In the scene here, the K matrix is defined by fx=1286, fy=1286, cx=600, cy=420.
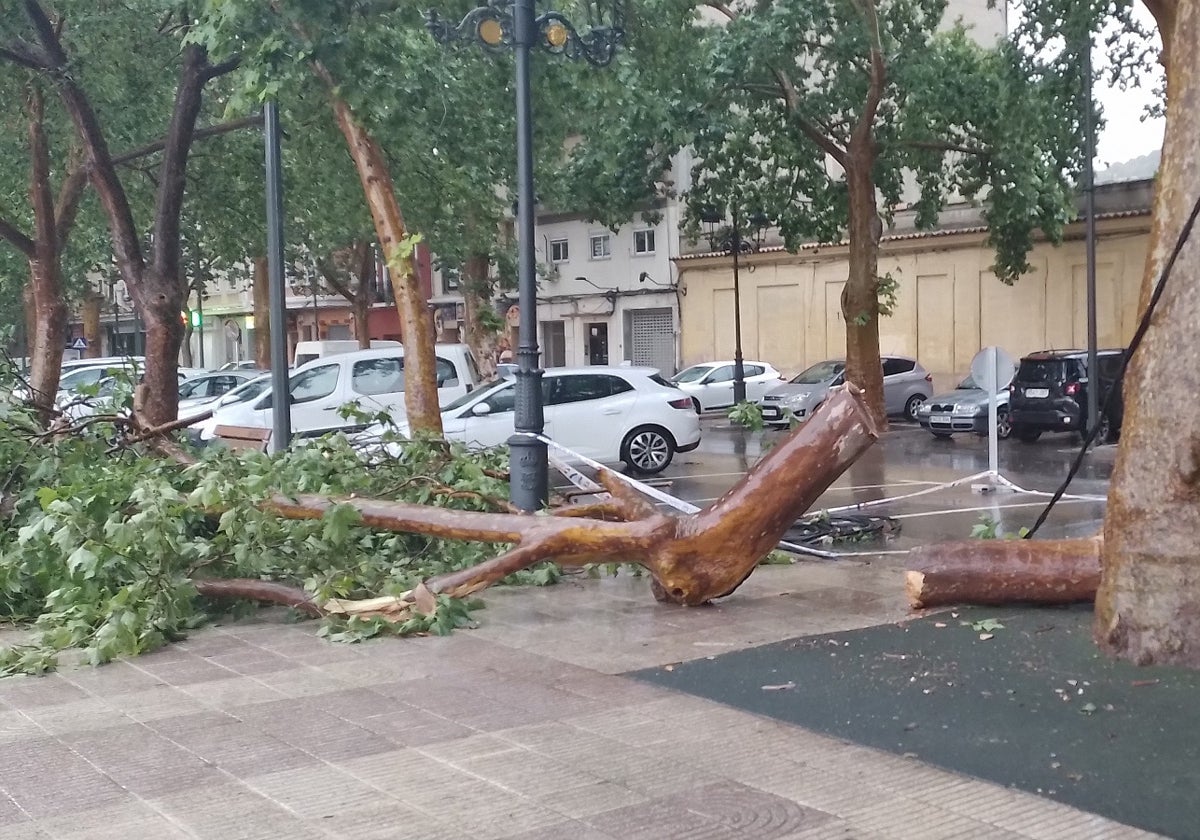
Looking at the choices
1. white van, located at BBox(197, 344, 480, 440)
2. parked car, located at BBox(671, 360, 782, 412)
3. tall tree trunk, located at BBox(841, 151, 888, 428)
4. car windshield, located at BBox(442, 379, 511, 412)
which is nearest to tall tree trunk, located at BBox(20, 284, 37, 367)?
white van, located at BBox(197, 344, 480, 440)

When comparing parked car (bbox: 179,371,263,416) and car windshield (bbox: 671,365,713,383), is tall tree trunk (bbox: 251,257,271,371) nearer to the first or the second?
parked car (bbox: 179,371,263,416)

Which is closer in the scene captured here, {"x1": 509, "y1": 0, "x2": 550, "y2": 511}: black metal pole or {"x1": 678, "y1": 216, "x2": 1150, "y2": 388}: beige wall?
{"x1": 509, "y1": 0, "x2": 550, "y2": 511}: black metal pole

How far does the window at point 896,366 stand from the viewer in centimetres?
2978

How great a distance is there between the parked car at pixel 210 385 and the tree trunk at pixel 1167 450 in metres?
21.8

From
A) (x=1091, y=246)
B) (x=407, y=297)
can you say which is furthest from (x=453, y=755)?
(x=1091, y=246)

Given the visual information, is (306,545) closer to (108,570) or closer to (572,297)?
(108,570)

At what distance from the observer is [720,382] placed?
32125 mm

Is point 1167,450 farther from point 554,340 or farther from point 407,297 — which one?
point 554,340

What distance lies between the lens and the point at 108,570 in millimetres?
7754

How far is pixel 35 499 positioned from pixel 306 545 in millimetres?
2234

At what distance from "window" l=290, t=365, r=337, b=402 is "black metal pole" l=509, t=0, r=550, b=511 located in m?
8.53

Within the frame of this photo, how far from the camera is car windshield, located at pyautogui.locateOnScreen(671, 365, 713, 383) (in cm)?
3253

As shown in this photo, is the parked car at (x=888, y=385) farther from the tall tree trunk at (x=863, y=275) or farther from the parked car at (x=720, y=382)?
the tall tree trunk at (x=863, y=275)

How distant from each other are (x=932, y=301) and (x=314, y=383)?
1994 centimetres
